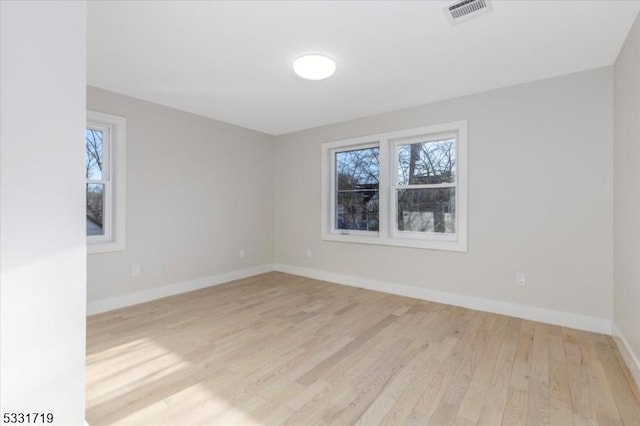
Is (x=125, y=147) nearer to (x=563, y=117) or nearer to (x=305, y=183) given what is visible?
(x=305, y=183)

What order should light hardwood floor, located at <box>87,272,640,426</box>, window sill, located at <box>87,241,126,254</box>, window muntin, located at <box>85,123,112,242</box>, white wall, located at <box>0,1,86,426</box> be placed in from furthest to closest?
window muntin, located at <box>85,123,112,242</box>, window sill, located at <box>87,241,126,254</box>, light hardwood floor, located at <box>87,272,640,426</box>, white wall, located at <box>0,1,86,426</box>

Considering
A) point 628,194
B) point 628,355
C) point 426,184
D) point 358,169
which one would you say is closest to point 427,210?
point 426,184

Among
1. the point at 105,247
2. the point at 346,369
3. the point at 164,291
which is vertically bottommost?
the point at 346,369

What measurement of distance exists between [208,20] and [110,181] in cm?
232

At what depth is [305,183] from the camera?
498 cm

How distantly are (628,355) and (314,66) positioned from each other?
326 cm

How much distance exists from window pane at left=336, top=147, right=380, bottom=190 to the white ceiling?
1005mm

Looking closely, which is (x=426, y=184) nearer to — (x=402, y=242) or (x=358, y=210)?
(x=402, y=242)

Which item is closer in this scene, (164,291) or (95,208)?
(95,208)

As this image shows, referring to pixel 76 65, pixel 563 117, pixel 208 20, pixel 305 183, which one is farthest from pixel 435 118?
pixel 76 65

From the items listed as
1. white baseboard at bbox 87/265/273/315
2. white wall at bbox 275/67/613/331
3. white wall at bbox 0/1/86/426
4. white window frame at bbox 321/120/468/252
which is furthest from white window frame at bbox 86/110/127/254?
white wall at bbox 275/67/613/331

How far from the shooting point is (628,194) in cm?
222

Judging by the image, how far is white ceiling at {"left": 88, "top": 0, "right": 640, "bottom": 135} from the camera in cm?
202

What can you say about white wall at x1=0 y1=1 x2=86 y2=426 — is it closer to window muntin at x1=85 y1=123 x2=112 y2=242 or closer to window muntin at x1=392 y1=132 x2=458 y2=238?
window muntin at x1=85 y1=123 x2=112 y2=242
